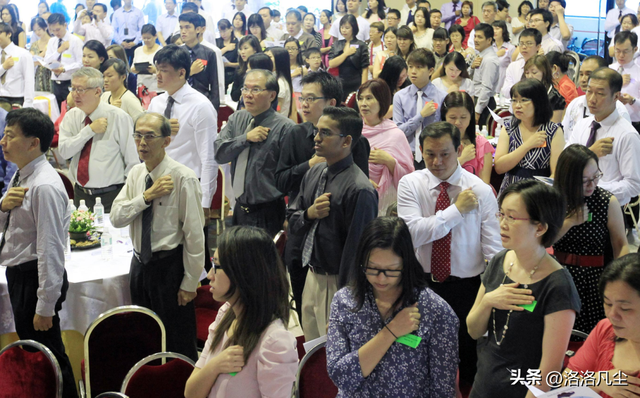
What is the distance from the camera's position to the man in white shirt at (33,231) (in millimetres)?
3098

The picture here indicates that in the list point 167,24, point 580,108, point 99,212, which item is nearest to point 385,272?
point 99,212

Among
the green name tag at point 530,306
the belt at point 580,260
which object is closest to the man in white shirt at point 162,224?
the green name tag at point 530,306

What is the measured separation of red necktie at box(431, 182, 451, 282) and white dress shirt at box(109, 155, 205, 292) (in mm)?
1175

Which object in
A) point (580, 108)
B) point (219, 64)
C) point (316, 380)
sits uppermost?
point (219, 64)

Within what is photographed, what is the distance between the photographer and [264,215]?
4043mm

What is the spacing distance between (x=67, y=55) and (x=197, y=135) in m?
7.02

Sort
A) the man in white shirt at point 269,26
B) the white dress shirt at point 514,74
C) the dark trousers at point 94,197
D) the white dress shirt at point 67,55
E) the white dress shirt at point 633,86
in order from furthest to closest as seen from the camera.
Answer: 1. the man in white shirt at point 269,26
2. the white dress shirt at point 67,55
3. the white dress shirt at point 514,74
4. the white dress shirt at point 633,86
5. the dark trousers at point 94,197

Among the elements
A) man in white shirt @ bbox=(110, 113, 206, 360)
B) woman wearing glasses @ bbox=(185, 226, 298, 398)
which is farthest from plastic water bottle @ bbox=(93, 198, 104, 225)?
woman wearing glasses @ bbox=(185, 226, 298, 398)

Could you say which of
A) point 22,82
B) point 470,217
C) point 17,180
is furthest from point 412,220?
point 22,82

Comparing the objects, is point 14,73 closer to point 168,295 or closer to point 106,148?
point 106,148

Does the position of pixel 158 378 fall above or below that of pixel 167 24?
below

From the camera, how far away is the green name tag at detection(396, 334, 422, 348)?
211 centimetres

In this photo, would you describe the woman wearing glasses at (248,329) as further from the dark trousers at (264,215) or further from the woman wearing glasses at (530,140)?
the woman wearing glasses at (530,140)

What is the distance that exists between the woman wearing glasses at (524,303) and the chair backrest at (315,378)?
0.59 metres
